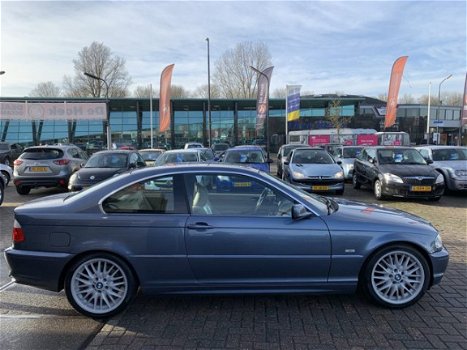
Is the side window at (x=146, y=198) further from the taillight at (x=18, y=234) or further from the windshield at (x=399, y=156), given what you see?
the windshield at (x=399, y=156)

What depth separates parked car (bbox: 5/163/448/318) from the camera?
380cm

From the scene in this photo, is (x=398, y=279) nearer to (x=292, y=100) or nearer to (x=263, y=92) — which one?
(x=263, y=92)

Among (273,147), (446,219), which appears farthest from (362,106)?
(446,219)

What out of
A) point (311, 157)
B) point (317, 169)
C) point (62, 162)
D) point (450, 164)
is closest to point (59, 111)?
point (62, 162)

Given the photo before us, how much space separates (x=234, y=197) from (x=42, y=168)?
1022cm

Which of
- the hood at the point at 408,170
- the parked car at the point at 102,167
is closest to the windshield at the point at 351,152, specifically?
the hood at the point at 408,170

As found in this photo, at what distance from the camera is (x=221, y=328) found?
11.8ft

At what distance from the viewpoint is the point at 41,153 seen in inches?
496

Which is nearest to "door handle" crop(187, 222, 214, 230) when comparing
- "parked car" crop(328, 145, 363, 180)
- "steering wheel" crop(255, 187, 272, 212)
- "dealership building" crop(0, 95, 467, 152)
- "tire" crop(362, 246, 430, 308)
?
"steering wheel" crop(255, 187, 272, 212)

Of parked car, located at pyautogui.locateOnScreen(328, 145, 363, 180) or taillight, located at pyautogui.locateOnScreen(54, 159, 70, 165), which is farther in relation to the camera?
parked car, located at pyautogui.locateOnScreen(328, 145, 363, 180)

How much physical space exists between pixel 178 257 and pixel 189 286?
0.32m

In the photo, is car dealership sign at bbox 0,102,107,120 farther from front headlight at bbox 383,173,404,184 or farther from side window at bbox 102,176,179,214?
side window at bbox 102,176,179,214

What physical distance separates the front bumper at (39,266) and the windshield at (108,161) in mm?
7825

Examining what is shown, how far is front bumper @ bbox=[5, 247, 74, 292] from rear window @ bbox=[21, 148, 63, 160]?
955cm
